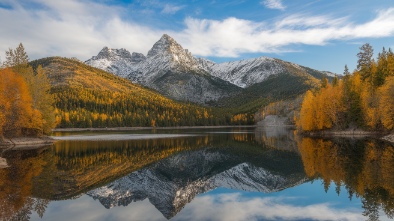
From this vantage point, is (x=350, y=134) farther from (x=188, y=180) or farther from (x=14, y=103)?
(x=14, y=103)

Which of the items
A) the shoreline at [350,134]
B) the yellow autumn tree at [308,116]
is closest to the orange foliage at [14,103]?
the yellow autumn tree at [308,116]

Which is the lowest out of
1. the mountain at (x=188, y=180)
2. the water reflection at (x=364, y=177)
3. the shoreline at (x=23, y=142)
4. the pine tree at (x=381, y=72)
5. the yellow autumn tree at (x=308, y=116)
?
the mountain at (x=188, y=180)

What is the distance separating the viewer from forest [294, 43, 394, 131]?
3378 inches

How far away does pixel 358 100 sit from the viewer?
316ft

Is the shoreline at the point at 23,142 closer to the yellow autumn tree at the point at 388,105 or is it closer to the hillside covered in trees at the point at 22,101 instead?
the hillside covered in trees at the point at 22,101

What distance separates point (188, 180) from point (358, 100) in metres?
79.1

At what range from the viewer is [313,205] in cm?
2388

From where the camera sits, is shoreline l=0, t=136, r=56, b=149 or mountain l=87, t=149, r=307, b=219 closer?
mountain l=87, t=149, r=307, b=219

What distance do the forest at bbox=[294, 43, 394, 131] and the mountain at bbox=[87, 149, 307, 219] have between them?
169 feet

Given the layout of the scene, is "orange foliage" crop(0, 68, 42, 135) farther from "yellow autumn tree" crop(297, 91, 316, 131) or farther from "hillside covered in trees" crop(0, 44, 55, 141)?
"yellow autumn tree" crop(297, 91, 316, 131)

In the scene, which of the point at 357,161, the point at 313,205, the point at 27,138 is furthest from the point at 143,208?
the point at 27,138

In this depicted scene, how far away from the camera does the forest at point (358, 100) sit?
8581cm

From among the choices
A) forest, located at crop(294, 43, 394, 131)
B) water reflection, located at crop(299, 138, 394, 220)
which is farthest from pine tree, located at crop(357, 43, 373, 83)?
water reflection, located at crop(299, 138, 394, 220)

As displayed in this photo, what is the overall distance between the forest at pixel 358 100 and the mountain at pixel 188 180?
169ft
